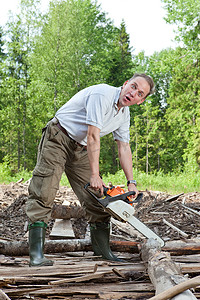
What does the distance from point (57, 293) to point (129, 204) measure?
4.01 feet

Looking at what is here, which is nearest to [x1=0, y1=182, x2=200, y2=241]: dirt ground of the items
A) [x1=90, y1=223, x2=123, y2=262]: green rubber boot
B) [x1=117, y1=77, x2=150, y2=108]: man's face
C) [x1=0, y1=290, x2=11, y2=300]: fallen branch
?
[x1=90, y1=223, x2=123, y2=262]: green rubber boot

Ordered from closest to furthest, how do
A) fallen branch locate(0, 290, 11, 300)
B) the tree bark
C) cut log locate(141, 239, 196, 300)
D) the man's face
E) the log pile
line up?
cut log locate(141, 239, 196, 300) < fallen branch locate(0, 290, 11, 300) < the log pile < the man's face < the tree bark

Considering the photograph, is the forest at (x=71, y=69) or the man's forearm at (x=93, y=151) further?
the forest at (x=71, y=69)

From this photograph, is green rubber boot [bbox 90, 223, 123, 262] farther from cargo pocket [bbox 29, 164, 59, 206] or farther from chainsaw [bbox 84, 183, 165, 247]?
cargo pocket [bbox 29, 164, 59, 206]

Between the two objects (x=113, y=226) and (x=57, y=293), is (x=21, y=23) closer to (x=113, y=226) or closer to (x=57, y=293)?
(x=113, y=226)

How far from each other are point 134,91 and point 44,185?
1320 millimetres

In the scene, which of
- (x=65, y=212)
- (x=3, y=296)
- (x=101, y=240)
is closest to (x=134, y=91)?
(x=101, y=240)

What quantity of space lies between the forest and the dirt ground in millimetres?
12218

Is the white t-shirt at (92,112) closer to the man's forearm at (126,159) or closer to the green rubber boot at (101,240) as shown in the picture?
the man's forearm at (126,159)

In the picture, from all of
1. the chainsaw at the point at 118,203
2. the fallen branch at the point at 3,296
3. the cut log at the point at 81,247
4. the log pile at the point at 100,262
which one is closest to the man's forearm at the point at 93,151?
the chainsaw at the point at 118,203

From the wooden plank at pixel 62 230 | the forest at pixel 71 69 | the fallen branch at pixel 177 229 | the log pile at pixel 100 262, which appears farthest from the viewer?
the forest at pixel 71 69

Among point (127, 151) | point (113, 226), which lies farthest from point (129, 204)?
point (113, 226)

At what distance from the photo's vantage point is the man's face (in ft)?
10.7

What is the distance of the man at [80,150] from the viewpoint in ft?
10.3
